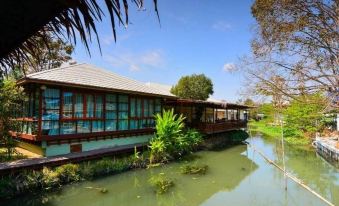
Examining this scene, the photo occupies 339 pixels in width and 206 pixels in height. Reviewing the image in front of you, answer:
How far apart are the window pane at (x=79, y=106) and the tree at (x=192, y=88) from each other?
29903mm

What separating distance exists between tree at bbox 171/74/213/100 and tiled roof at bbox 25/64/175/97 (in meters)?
25.2

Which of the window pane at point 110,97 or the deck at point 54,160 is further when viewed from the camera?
Result: the window pane at point 110,97

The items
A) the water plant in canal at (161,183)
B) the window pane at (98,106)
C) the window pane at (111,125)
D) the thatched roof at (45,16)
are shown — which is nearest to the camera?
the thatched roof at (45,16)

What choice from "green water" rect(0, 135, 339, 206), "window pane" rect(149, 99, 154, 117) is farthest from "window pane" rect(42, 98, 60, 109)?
"window pane" rect(149, 99, 154, 117)

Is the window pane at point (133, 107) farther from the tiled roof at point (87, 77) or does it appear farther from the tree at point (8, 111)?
the tree at point (8, 111)

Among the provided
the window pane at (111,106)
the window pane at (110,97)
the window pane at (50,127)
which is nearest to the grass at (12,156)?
the window pane at (50,127)

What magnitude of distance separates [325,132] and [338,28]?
81.0ft

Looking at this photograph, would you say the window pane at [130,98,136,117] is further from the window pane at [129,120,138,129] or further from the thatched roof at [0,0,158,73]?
the thatched roof at [0,0,158,73]

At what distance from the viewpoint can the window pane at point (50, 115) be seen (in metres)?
12.1

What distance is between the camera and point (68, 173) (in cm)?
1067

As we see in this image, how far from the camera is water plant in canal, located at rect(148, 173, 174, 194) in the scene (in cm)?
1091

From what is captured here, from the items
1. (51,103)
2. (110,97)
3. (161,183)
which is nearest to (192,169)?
(161,183)

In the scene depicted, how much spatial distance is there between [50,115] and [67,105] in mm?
872

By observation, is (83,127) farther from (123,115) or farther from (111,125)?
(123,115)
